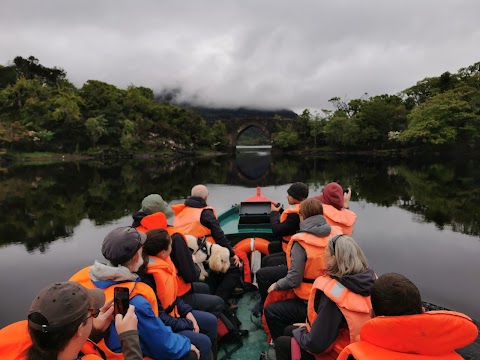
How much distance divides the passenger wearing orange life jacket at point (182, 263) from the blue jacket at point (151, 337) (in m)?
0.80

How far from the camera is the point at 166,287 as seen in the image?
2518 mm

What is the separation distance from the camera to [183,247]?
3121mm

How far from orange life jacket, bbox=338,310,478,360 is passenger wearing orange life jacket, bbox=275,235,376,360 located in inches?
17.1

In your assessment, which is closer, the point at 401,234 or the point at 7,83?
the point at 401,234

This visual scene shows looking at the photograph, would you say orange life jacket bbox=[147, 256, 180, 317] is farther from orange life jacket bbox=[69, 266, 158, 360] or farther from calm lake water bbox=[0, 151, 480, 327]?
calm lake water bbox=[0, 151, 480, 327]

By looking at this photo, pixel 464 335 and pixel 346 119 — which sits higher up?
pixel 346 119

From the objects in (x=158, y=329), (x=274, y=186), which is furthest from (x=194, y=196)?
(x=274, y=186)

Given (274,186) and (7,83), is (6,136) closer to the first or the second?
(7,83)

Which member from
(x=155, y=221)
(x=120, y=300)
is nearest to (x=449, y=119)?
(x=155, y=221)

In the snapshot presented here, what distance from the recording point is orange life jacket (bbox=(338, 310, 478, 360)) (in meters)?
1.59

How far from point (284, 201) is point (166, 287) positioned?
12971 millimetres

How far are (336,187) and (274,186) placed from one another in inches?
646

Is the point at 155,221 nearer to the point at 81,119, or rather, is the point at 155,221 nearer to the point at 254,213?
the point at 254,213

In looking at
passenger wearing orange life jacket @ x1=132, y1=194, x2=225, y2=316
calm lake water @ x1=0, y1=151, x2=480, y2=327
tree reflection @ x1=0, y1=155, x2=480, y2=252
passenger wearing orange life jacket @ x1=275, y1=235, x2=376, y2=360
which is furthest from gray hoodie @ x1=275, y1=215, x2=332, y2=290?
tree reflection @ x1=0, y1=155, x2=480, y2=252
